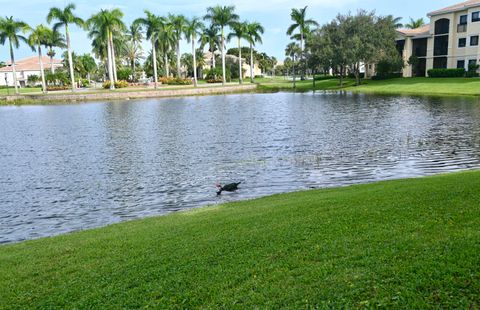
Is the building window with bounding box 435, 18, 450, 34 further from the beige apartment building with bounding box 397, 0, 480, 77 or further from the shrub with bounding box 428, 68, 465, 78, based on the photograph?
the shrub with bounding box 428, 68, 465, 78

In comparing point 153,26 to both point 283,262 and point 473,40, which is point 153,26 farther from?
point 283,262

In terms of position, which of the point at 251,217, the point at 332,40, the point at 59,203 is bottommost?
the point at 59,203

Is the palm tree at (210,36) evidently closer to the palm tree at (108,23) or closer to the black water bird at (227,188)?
the palm tree at (108,23)

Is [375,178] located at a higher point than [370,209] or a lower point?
A: lower

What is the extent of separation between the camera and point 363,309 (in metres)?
4.67

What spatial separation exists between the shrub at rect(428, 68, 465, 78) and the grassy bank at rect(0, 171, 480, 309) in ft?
200

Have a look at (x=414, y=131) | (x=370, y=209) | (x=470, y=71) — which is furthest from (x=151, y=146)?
(x=470, y=71)

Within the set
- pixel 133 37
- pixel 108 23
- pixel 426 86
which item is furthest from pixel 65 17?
pixel 426 86

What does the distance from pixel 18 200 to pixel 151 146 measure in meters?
10.7

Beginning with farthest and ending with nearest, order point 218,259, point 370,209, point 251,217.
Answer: point 251,217 < point 370,209 < point 218,259

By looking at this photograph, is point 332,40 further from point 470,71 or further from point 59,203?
point 59,203

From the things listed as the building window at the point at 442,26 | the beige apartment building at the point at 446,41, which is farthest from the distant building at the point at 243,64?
the building window at the point at 442,26

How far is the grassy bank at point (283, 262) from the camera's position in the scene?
16.6 feet

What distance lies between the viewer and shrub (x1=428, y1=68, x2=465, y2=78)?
62.0 metres
